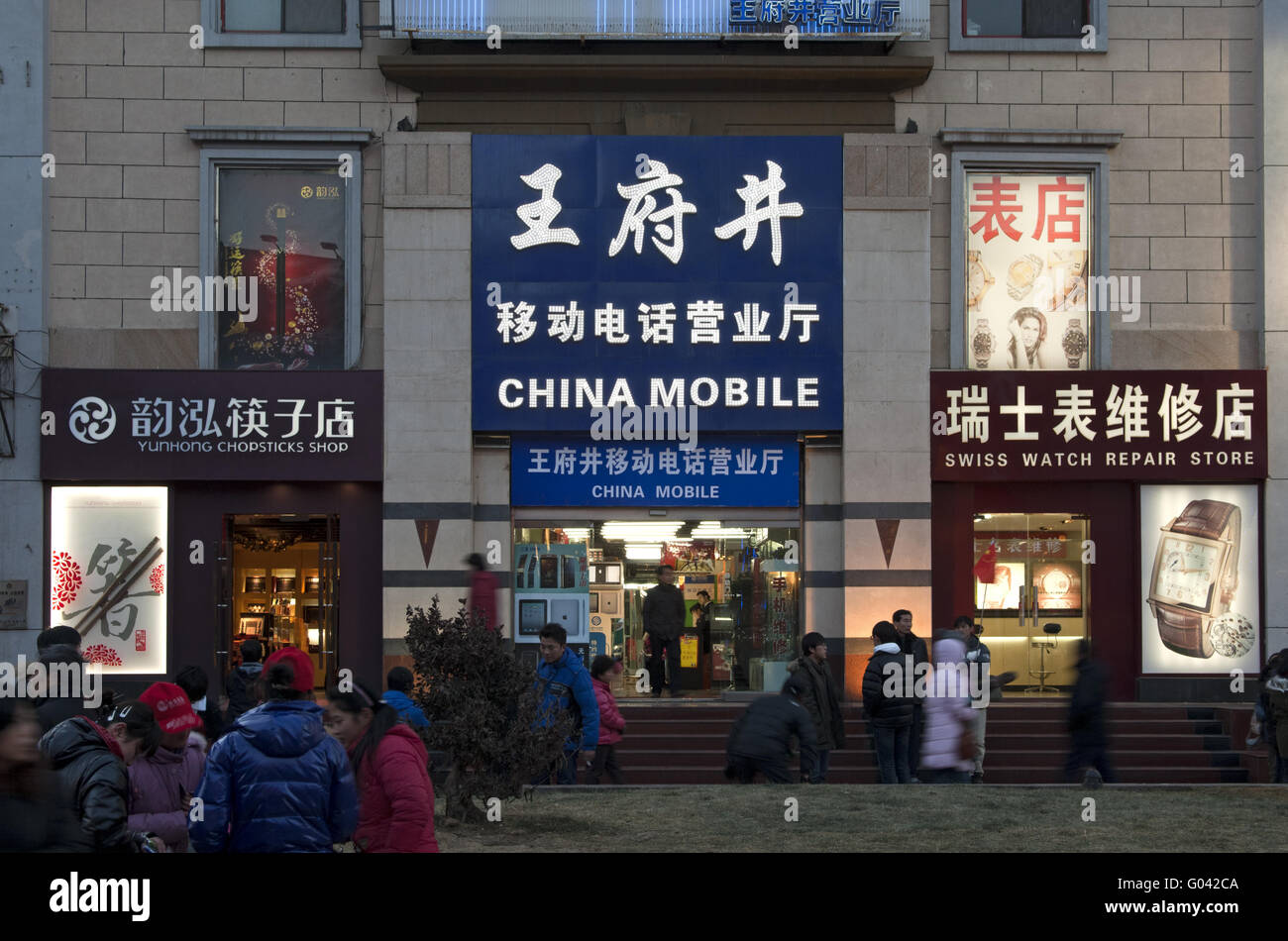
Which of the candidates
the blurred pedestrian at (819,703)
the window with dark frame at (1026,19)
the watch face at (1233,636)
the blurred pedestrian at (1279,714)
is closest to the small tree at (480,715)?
the blurred pedestrian at (819,703)

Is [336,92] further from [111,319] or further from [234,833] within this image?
[234,833]

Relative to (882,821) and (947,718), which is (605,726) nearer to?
(882,821)

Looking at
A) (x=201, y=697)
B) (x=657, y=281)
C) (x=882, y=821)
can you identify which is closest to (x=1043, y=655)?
(x=657, y=281)

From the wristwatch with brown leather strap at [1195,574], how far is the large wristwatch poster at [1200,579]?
0.01 m

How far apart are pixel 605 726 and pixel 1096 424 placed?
8.65m

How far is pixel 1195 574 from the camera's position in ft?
60.3

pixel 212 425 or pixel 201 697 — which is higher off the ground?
pixel 212 425

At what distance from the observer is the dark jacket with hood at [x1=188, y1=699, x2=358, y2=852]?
19.0ft

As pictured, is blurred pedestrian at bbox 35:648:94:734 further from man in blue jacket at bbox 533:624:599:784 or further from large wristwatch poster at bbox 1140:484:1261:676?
large wristwatch poster at bbox 1140:484:1261:676

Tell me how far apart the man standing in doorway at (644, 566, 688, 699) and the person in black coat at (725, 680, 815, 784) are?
20.6 ft

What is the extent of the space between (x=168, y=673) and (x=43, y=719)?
10395 millimetres

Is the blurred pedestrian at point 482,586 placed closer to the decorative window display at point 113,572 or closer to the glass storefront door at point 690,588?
the glass storefront door at point 690,588

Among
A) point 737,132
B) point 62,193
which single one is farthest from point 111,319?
point 737,132

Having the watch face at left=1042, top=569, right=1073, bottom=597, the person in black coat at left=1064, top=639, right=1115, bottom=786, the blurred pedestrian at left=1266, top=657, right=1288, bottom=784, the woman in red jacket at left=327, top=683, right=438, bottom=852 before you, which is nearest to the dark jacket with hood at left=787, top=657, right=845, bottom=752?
the person in black coat at left=1064, top=639, right=1115, bottom=786
